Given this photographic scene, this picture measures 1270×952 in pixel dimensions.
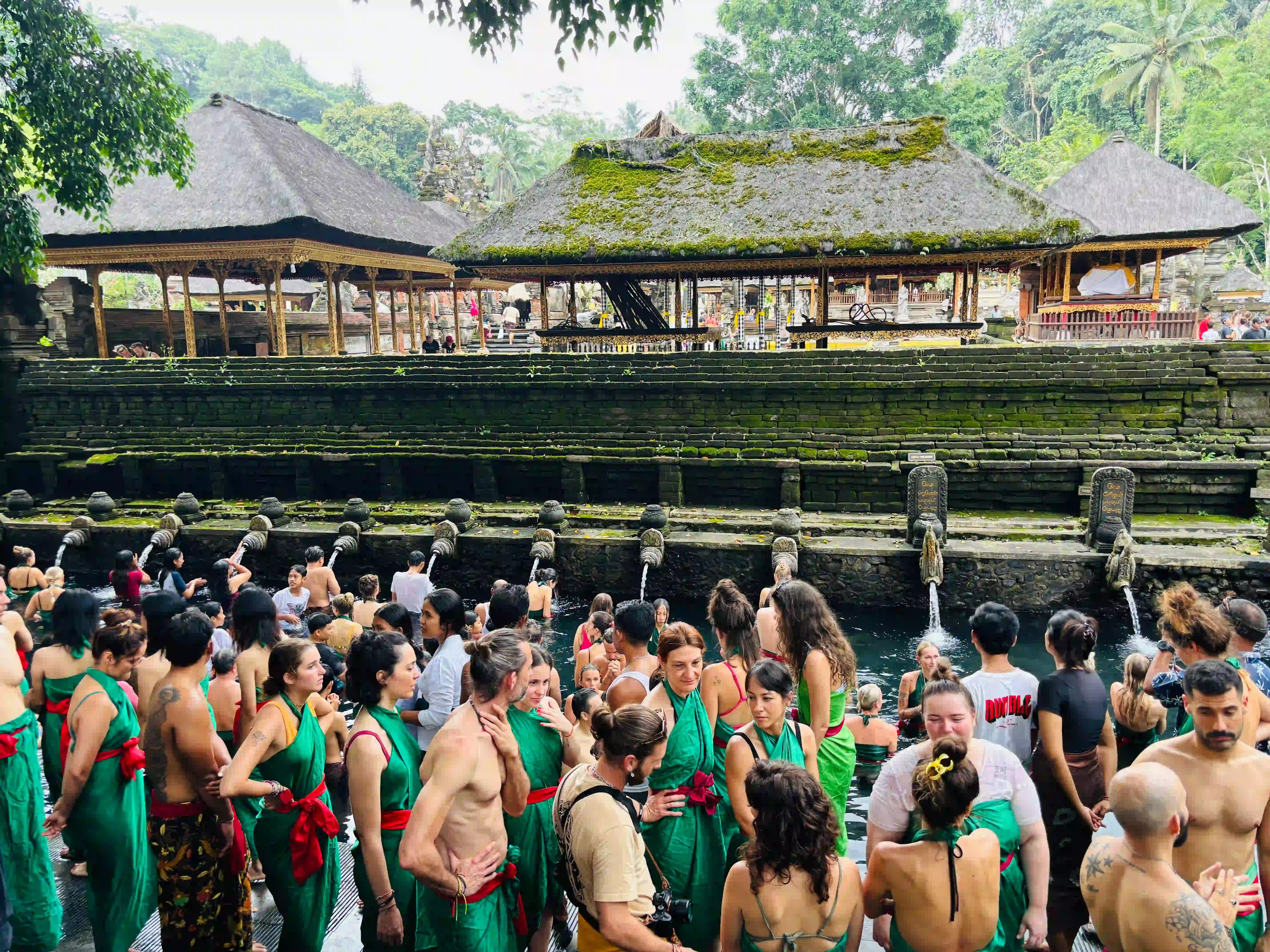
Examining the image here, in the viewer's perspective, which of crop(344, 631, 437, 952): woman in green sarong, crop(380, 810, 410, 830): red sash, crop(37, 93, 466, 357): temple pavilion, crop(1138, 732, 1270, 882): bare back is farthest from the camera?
crop(37, 93, 466, 357): temple pavilion

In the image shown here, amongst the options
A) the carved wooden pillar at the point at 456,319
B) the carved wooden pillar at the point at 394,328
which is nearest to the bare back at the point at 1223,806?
the carved wooden pillar at the point at 394,328

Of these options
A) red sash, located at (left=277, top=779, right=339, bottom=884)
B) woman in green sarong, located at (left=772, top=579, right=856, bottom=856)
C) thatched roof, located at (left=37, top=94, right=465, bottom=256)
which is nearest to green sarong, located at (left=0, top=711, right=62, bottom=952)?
red sash, located at (left=277, top=779, right=339, bottom=884)

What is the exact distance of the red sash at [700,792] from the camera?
3.30 metres

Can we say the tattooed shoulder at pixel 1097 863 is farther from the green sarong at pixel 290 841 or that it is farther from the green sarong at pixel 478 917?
the green sarong at pixel 290 841

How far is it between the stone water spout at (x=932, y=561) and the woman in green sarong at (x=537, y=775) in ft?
25.7

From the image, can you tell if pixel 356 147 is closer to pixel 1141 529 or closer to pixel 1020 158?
pixel 1020 158

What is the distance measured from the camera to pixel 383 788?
3.26m

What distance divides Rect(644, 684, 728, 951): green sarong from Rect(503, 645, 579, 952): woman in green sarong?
15.8 inches

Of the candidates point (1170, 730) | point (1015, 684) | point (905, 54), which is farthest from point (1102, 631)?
point (905, 54)

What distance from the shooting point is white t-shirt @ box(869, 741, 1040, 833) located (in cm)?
302

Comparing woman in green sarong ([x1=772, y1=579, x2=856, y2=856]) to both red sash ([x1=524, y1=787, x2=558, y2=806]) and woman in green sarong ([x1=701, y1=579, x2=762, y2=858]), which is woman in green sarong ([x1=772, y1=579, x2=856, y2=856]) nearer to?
woman in green sarong ([x1=701, y1=579, x2=762, y2=858])

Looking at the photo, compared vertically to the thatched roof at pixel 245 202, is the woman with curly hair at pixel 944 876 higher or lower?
lower

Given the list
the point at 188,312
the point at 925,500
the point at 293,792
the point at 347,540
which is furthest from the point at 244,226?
the point at 293,792

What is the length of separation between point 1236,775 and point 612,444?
11.6 m
